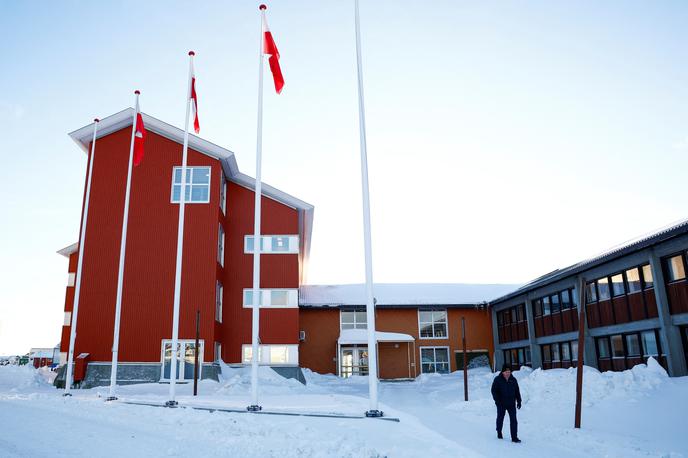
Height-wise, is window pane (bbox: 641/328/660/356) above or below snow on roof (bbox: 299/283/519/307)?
below

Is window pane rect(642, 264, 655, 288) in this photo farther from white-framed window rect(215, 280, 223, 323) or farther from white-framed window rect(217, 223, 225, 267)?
white-framed window rect(217, 223, 225, 267)

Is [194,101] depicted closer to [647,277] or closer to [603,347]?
[647,277]

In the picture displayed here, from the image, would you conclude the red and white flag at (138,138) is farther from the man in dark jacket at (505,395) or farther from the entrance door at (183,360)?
the man in dark jacket at (505,395)

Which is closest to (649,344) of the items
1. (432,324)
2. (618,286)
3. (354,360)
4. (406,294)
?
(618,286)

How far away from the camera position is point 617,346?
23781 mm

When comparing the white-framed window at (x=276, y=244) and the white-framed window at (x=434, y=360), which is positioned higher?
the white-framed window at (x=276, y=244)

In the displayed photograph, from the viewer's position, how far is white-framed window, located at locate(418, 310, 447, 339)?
1571 inches

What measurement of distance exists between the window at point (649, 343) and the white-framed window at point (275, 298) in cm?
1766

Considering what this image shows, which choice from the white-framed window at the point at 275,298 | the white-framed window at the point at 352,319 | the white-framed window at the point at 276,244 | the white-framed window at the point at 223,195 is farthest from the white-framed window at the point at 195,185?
the white-framed window at the point at 352,319

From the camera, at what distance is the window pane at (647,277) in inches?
824

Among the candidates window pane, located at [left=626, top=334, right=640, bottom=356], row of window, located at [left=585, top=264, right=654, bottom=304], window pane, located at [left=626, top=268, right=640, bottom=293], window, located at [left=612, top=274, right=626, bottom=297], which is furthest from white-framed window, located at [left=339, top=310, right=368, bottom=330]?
window pane, located at [left=626, top=268, right=640, bottom=293]

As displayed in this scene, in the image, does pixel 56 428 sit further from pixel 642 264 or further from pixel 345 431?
pixel 642 264

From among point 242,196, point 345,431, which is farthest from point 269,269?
point 345,431

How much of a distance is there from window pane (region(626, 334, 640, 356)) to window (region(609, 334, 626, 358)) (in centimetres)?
48
